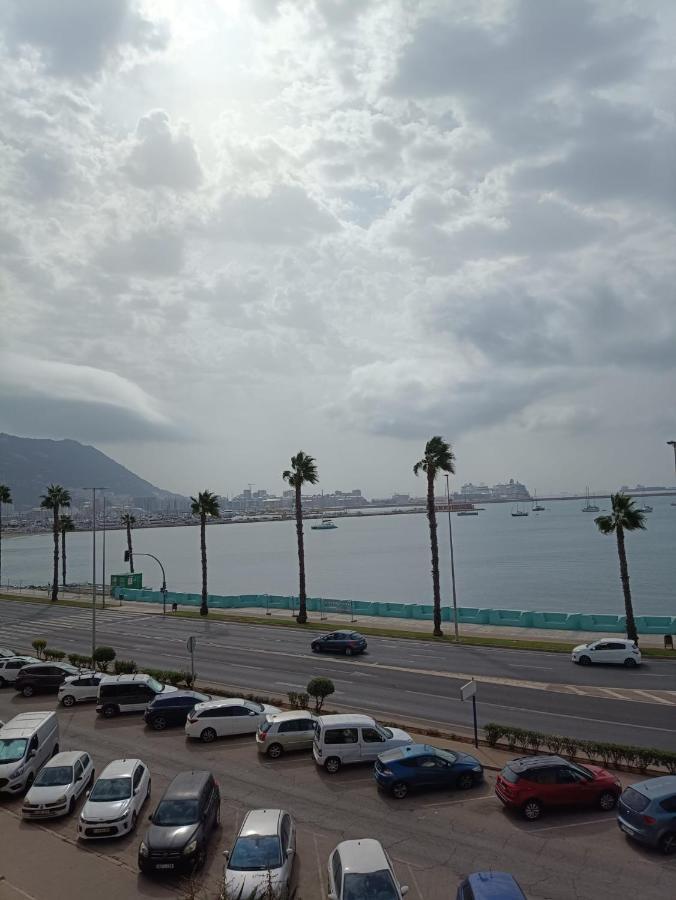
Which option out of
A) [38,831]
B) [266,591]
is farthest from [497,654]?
[266,591]

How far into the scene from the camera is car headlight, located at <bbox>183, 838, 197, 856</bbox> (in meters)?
13.8

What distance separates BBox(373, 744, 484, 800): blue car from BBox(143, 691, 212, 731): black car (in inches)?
369

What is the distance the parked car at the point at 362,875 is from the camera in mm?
11367

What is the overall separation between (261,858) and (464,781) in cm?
775

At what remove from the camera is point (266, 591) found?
365 ft

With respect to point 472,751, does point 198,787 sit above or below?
above

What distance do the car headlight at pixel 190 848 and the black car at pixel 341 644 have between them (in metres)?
27.8

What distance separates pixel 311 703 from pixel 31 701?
12.7m

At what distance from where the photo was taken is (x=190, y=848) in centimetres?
1384

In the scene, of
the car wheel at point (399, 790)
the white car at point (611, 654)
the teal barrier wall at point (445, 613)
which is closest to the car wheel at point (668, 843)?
the car wheel at point (399, 790)

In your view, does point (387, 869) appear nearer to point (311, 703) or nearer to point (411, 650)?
point (311, 703)

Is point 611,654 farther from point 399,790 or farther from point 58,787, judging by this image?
point 58,787

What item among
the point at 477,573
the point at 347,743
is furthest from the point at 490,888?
the point at 477,573

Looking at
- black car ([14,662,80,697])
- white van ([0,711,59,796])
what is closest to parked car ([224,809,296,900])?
white van ([0,711,59,796])
